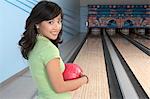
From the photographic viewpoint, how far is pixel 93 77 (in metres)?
3.26

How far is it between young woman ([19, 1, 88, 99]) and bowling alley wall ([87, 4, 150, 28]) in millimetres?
7399

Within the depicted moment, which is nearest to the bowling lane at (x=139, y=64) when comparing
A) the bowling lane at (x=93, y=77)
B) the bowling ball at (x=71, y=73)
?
the bowling lane at (x=93, y=77)

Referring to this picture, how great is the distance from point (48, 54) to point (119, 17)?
775cm

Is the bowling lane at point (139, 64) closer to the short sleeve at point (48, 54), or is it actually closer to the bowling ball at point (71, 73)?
the bowling ball at point (71, 73)

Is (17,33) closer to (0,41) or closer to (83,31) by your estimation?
(0,41)

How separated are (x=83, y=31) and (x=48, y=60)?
8916 mm

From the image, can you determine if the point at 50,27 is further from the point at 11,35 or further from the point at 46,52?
the point at 11,35

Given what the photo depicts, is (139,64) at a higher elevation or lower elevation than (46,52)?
lower

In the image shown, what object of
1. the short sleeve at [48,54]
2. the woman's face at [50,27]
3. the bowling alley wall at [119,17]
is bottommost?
the bowling alley wall at [119,17]

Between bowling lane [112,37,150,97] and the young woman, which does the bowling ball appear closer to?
the young woman

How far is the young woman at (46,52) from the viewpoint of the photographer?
3.69 ft

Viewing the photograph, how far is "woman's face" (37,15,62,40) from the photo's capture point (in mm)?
1193

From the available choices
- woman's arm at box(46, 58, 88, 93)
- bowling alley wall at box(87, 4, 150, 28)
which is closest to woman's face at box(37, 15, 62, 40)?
woman's arm at box(46, 58, 88, 93)

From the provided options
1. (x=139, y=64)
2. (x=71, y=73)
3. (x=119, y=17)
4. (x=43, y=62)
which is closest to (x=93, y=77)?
(x=139, y=64)
